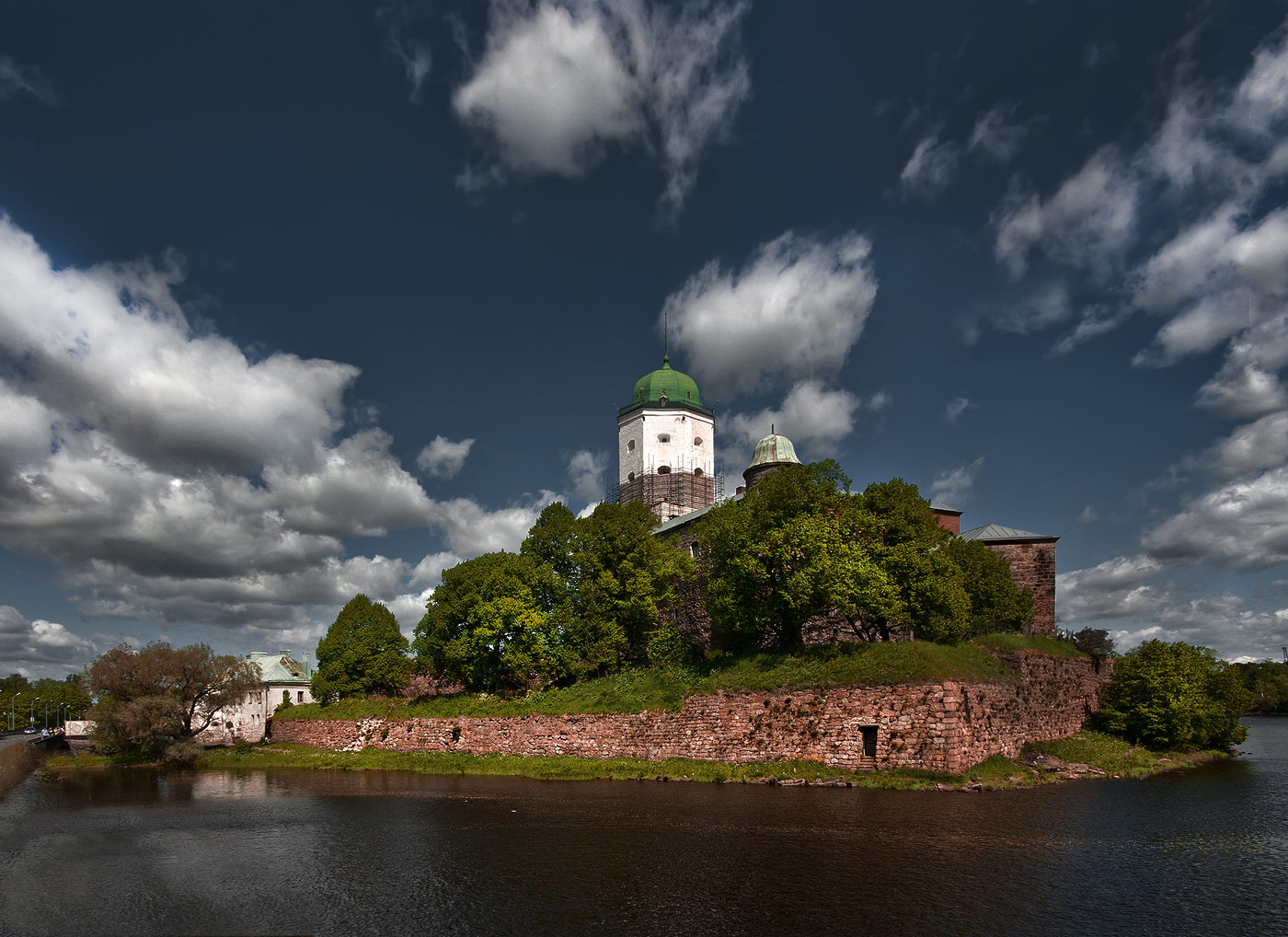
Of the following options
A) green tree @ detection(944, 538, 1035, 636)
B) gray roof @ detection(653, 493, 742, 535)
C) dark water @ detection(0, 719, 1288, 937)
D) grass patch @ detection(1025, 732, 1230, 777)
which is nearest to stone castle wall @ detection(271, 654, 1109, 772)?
grass patch @ detection(1025, 732, 1230, 777)

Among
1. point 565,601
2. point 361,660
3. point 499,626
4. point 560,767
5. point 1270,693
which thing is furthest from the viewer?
point 1270,693

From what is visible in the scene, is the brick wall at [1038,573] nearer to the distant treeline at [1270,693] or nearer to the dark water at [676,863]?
the dark water at [676,863]

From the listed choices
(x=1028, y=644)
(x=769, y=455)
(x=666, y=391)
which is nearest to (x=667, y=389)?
(x=666, y=391)

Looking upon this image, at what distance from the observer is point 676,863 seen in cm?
1602

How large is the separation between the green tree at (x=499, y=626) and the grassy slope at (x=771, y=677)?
195cm

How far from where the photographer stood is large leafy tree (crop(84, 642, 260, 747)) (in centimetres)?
4256

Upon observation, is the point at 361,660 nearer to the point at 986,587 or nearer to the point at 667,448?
the point at 667,448

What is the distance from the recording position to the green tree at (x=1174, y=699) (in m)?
34.1

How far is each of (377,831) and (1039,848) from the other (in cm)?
1688

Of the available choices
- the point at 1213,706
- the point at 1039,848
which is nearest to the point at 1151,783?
the point at 1213,706

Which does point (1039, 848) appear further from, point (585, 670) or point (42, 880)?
point (585, 670)

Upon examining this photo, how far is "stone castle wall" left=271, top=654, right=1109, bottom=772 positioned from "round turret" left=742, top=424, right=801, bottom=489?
28067mm

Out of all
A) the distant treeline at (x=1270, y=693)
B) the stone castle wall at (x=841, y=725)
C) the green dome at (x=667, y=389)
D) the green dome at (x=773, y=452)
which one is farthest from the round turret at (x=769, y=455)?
the distant treeline at (x=1270, y=693)

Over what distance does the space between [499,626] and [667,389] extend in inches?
1562
